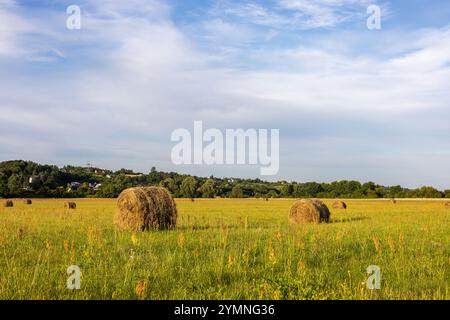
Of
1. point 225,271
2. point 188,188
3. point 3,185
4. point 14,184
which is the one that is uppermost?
point 14,184

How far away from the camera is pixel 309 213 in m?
25.3

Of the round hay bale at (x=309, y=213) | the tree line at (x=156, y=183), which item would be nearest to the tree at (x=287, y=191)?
the tree line at (x=156, y=183)

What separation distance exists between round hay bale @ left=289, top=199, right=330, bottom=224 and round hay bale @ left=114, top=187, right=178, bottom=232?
840 cm

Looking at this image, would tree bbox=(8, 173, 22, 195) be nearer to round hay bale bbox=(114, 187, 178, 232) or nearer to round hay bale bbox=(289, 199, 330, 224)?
round hay bale bbox=(289, 199, 330, 224)

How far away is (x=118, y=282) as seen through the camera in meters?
8.07

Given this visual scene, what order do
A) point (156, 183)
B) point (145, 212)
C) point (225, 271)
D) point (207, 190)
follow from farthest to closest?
point (207, 190), point (156, 183), point (145, 212), point (225, 271)

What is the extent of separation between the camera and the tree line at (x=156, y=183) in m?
83.3

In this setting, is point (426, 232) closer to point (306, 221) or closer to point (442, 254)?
point (442, 254)

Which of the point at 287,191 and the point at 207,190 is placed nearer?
the point at 207,190

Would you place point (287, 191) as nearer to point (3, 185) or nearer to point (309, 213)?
point (3, 185)

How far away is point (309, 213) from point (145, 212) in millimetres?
10178

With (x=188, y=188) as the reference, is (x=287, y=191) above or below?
below

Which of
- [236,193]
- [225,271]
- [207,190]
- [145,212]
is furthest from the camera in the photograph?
[236,193]

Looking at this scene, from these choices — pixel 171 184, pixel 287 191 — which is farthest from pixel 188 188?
pixel 287 191
